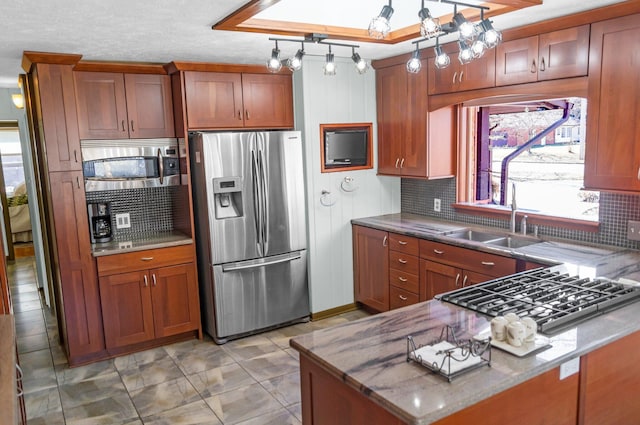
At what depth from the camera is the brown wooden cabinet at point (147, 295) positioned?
385 cm

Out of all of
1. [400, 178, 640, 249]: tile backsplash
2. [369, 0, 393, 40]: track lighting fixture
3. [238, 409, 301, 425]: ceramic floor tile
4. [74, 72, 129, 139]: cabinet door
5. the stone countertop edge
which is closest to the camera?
the stone countertop edge

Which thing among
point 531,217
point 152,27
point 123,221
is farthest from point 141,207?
point 531,217

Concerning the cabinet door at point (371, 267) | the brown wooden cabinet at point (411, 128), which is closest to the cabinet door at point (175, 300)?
the cabinet door at point (371, 267)

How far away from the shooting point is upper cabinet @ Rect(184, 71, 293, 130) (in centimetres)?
400

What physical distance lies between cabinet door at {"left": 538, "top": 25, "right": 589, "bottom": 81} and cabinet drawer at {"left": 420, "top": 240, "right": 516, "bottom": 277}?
4.03 feet

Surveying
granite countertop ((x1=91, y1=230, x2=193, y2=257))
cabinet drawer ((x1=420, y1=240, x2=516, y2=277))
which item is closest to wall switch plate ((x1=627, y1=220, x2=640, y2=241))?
cabinet drawer ((x1=420, y1=240, x2=516, y2=277))

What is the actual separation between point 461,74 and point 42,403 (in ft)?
Answer: 12.3

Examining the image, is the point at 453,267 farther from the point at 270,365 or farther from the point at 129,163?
the point at 129,163

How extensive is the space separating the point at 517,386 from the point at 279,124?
3.15 m

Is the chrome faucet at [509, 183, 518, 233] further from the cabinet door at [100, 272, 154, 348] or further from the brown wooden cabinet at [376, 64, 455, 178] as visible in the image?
the cabinet door at [100, 272, 154, 348]

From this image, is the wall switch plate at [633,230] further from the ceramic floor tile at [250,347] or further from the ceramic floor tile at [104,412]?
the ceramic floor tile at [104,412]

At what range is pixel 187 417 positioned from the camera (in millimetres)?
3078

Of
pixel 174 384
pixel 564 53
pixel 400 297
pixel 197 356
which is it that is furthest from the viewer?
pixel 400 297

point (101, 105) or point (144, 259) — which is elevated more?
point (101, 105)
